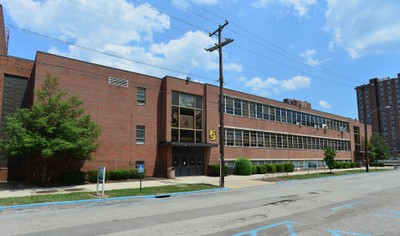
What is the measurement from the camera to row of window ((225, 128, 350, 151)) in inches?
1320

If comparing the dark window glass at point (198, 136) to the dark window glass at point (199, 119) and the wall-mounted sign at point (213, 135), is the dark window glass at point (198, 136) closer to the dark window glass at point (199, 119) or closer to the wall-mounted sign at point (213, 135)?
the dark window glass at point (199, 119)

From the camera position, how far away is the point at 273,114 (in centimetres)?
3991

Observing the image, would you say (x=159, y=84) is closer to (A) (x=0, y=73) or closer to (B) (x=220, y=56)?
(B) (x=220, y=56)

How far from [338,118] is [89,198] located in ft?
166

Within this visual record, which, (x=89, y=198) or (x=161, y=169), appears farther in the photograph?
(x=161, y=169)

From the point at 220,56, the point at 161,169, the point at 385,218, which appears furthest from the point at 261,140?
the point at 385,218

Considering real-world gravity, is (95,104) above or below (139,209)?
above

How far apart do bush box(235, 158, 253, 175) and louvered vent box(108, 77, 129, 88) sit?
14172 millimetres

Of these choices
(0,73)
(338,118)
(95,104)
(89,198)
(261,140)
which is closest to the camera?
(89,198)

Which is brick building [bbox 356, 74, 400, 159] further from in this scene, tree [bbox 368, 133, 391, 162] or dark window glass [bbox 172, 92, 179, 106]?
dark window glass [bbox 172, 92, 179, 106]

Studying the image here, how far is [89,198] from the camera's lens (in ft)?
45.6

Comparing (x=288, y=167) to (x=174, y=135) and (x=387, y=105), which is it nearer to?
(x=174, y=135)

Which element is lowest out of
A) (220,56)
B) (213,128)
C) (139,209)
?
(139,209)

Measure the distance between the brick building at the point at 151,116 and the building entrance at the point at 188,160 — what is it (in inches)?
3.6
